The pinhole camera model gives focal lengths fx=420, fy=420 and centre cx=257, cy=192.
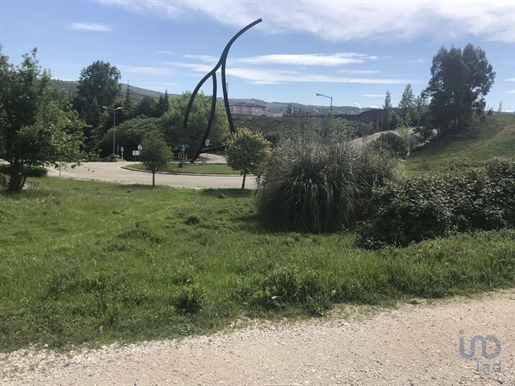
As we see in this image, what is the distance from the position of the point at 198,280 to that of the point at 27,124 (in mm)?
15871

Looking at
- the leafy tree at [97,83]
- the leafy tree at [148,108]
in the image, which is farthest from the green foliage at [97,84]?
the leafy tree at [148,108]

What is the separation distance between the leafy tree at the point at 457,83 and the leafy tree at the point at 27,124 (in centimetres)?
4874

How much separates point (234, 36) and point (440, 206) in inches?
1329

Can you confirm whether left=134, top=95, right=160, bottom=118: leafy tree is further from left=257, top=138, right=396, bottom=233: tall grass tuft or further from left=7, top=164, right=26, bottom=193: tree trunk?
left=257, top=138, right=396, bottom=233: tall grass tuft

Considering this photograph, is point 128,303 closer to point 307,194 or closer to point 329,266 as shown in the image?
point 329,266

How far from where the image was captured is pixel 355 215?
32.9 feet

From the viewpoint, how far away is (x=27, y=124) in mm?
17547

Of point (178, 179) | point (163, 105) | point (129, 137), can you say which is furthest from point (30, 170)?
point (163, 105)

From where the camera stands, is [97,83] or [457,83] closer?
[457,83]

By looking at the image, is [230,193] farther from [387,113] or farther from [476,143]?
[387,113]

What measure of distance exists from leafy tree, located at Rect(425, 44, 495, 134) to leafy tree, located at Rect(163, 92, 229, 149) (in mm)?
31007

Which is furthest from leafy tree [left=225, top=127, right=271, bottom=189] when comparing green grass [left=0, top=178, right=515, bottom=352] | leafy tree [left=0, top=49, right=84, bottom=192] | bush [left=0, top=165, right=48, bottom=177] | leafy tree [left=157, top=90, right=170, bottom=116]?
leafy tree [left=157, top=90, right=170, bottom=116]

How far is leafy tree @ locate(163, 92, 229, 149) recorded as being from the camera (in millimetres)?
66500

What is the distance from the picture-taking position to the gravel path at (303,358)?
9.70 feet
